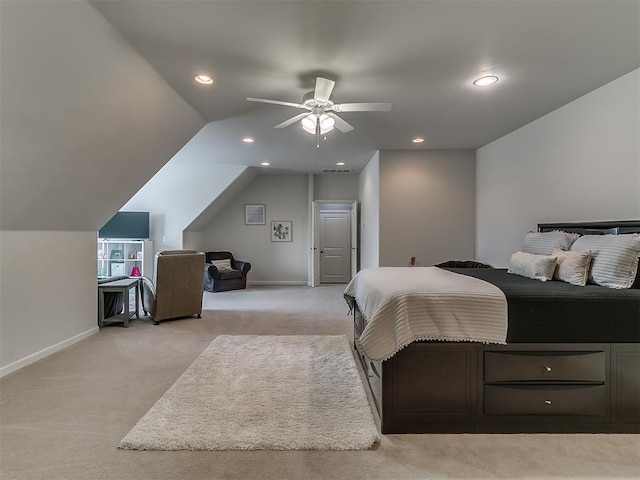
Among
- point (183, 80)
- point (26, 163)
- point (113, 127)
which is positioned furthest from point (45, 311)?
point (183, 80)

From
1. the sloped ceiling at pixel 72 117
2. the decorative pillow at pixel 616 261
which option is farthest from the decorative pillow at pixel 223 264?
the decorative pillow at pixel 616 261

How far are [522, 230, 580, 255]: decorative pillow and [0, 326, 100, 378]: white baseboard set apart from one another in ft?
15.9

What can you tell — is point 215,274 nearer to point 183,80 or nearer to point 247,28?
point 183,80

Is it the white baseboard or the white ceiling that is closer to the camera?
the white ceiling

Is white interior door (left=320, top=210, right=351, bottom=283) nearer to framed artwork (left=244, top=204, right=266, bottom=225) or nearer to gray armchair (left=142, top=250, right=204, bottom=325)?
framed artwork (left=244, top=204, right=266, bottom=225)

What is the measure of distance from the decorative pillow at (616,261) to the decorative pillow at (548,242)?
45 cm

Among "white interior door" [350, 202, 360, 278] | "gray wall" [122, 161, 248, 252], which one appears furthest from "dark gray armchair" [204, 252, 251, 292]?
"white interior door" [350, 202, 360, 278]

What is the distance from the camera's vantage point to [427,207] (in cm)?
534

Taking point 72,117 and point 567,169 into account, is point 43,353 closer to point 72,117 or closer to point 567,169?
point 72,117

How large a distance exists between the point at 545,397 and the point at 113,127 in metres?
3.86

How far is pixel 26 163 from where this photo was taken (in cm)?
239

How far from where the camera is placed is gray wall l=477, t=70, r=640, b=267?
2.75 meters

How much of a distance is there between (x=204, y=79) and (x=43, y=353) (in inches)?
119

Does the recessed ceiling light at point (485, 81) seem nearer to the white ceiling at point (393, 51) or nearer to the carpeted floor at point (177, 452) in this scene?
the white ceiling at point (393, 51)
